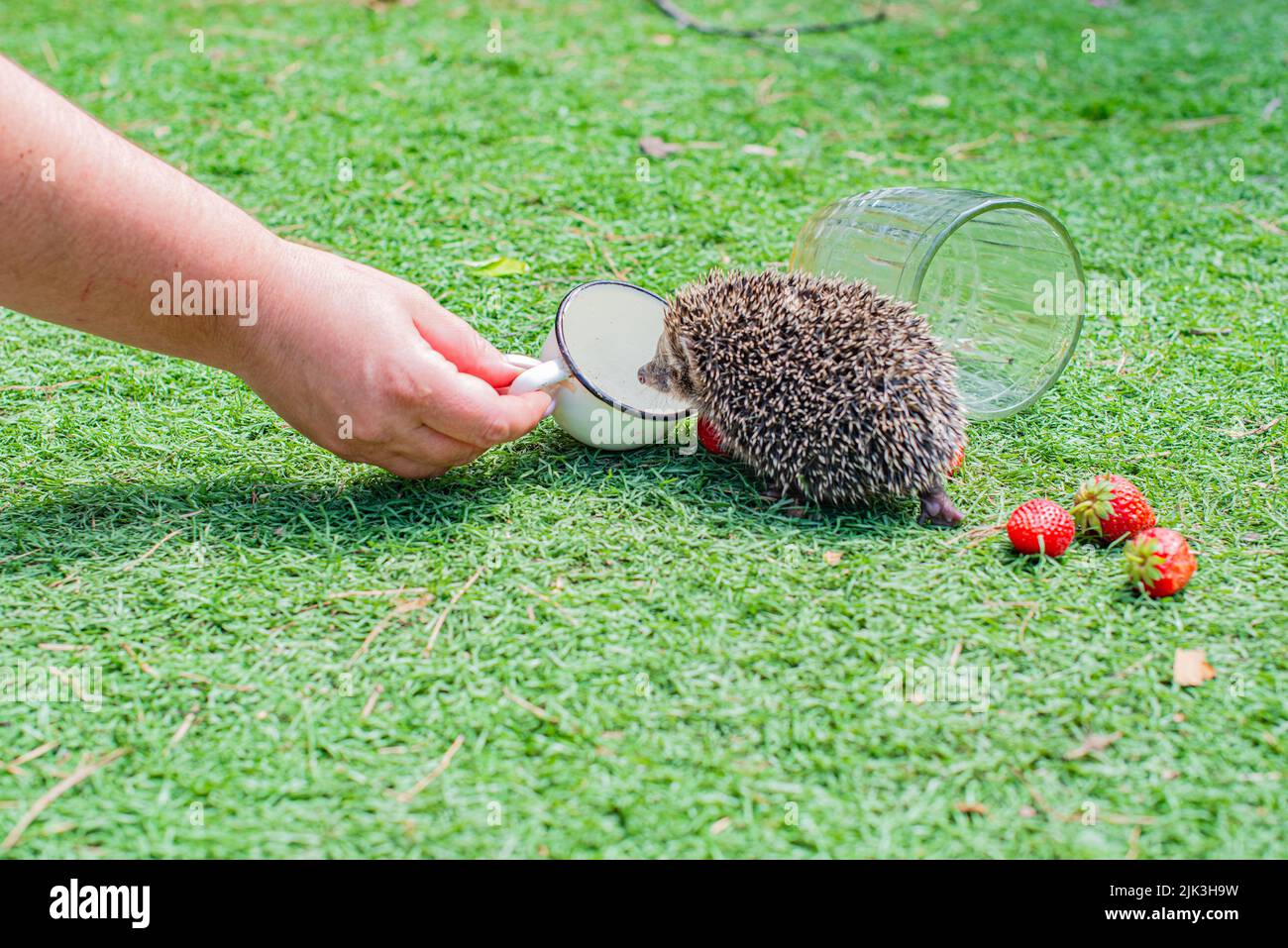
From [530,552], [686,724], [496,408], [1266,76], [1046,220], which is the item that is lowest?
[686,724]

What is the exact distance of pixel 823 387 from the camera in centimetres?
291

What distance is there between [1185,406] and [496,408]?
7.87ft

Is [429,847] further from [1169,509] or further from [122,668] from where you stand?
[1169,509]

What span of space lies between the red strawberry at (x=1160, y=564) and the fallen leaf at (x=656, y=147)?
3.32 m

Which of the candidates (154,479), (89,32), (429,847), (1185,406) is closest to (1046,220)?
(1185,406)

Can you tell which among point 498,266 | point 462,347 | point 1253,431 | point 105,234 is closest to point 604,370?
point 462,347

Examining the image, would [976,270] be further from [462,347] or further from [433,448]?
[433,448]

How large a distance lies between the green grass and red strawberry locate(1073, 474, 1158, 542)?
0.08 m

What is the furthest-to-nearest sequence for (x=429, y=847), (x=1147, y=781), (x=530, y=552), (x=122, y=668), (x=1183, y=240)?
(x=1183, y=240), (x=530, y=552), (x=122, y=668), (x=1147, y=781), (x=429, y=847)

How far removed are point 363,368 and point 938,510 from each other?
64.4 inches

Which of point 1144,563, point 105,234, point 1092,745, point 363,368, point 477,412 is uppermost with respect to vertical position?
point 105,234

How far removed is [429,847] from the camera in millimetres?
1931

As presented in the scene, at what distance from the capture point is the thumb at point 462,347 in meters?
2.82

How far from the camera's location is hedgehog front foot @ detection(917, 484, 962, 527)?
2.89 metres
